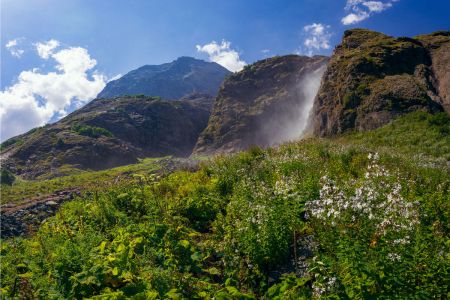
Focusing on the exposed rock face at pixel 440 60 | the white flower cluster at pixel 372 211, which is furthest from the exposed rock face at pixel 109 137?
the white flower cluster at pixel 372 211

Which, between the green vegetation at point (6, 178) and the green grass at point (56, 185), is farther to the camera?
the green vegetation at point (6, 178)

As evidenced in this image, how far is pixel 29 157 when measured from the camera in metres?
68.9

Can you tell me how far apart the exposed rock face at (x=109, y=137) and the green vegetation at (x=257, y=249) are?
53820 millimetres

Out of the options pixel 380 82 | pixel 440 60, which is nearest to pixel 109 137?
pixel 380 82

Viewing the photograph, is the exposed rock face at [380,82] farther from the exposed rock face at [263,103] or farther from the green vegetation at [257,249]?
the exposed rock face at [263,103]

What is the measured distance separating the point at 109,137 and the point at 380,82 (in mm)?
65750

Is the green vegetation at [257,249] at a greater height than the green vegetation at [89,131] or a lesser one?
lesser

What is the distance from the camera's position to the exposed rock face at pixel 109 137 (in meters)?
67.8

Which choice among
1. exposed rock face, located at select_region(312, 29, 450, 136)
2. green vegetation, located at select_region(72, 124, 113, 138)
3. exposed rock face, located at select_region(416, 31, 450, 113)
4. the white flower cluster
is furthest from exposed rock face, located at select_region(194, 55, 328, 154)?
the white flower cluster

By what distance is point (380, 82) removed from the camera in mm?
35594

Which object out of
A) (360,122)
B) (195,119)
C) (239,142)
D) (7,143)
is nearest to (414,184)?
(360,122)

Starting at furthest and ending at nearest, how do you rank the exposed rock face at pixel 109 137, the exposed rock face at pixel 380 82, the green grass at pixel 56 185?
the exposed rock face at pixel 109 137 < the exposed rock face at pixel 380 82 < the green grass at pixel 56 185

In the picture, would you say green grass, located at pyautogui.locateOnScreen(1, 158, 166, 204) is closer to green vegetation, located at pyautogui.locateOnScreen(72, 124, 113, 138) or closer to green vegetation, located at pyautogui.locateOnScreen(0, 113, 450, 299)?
green vegetation, located at pyautogui.locateOnScreen(0, 113, 450, 299)

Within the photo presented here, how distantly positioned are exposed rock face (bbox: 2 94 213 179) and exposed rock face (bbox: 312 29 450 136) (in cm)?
4255
